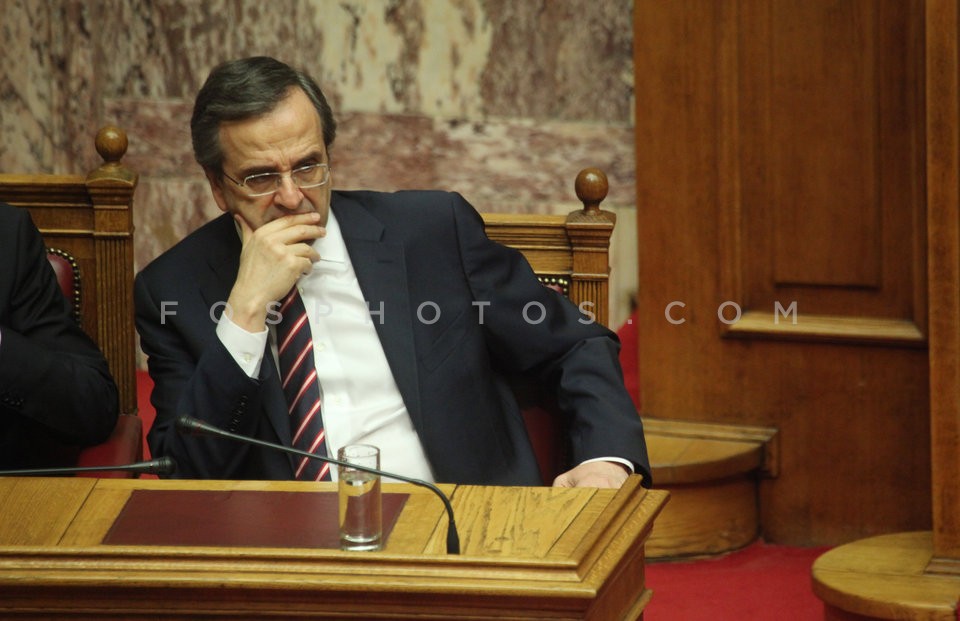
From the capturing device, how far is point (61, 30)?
14.8 ft

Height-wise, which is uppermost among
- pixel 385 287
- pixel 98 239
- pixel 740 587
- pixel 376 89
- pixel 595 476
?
pixel 376 89

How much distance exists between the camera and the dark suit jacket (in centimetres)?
230

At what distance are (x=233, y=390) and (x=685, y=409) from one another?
5.89ft

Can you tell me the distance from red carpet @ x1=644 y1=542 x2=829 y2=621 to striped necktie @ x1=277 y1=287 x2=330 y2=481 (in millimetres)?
1112

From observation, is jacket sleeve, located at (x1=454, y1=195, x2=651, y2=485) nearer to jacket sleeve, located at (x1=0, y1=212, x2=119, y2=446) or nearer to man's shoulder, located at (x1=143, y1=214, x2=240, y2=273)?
man's shoulder, located at (x1=143, y1=214, x2=240, y2=273)

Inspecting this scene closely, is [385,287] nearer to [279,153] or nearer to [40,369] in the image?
[279,153]

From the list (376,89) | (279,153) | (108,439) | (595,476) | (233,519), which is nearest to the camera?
(233,519)

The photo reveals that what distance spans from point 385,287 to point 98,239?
638 millimetres

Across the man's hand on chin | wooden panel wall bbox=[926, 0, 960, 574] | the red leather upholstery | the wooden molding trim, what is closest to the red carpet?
wooden panel wall bbox=[926, 0, 960, 574]

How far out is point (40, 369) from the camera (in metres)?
2.29

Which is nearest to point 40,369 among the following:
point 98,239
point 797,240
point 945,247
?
point 98,239

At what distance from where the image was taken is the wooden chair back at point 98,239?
2.71 m

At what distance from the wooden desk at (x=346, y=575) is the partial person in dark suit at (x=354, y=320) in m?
0.62

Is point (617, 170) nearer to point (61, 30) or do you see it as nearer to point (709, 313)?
point (709, 313)
